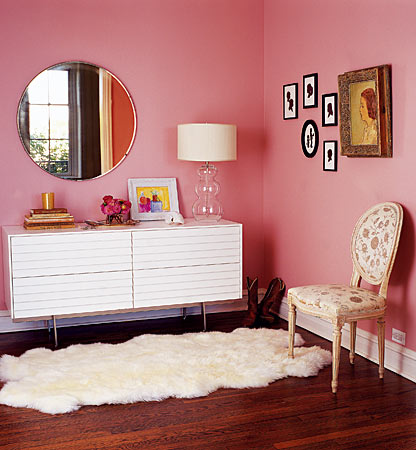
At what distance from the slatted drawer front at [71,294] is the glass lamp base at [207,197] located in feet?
2.47

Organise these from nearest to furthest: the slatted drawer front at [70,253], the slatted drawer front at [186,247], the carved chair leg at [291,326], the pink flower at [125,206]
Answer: the carved chair leg at [291,326]
the slatted drawer front at [70,253]
the slatted drawer front at [186,247]
the pink flower at [125,206]

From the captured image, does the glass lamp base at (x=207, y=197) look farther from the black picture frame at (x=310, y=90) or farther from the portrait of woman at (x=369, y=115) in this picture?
the portrait of woman at (x=369, y=115)

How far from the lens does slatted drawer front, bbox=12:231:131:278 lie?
3859 millimetres

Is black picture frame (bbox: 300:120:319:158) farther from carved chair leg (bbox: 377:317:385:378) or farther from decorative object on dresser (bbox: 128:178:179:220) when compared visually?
carved chair leg (bbox: 377:317:385:378)

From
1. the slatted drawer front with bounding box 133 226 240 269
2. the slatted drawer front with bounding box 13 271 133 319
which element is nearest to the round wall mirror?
the slatted drawer front with bounding box 133 226 240 269

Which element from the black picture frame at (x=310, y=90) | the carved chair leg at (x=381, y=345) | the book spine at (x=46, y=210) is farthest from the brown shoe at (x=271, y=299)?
the book spine at (x=46, y=210)

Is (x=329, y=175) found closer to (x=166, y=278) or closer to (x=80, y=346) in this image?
(x=166, y=278)

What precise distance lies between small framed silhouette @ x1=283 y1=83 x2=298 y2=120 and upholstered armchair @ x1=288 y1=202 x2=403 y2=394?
122 cm

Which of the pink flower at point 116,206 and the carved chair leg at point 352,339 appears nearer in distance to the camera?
the carved chair leg at point 352,339

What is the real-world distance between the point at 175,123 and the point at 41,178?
1.09 m

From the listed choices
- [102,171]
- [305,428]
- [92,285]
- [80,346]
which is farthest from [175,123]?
[305,428]

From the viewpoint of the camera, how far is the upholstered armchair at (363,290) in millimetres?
3229

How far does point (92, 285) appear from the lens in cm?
404

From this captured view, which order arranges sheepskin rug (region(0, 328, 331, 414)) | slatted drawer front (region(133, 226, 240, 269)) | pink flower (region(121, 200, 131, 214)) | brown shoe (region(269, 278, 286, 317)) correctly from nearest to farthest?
sheepskin rug (region(0, 328, 331, 414))
slatted drawer front (region(133, 226, 240, 269))
pink flower (region(121, 200, 131, 214))
brown shoe (region(269, 278, 286, 317))
